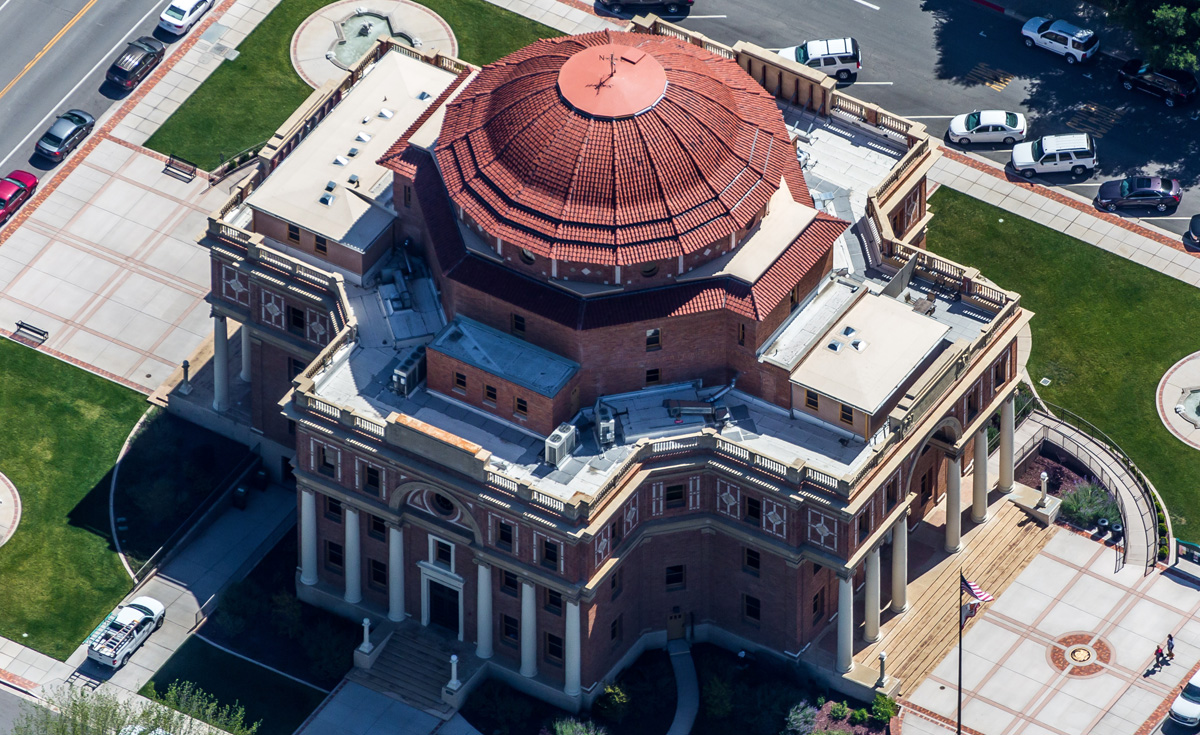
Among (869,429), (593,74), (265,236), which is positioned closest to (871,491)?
(869,429)

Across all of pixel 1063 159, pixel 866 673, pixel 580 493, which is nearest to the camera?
pixel 580 493

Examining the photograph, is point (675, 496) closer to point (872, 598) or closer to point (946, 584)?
point (872, 598)

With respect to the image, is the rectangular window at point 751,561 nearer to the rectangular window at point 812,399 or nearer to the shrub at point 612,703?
the rectangular window at point 812,399

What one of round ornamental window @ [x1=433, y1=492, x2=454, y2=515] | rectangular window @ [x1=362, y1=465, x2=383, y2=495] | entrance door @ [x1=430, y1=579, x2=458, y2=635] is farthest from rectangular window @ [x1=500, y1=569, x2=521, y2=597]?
rectangular window @ [x1=362, y1=465, x2=383, y2=495]

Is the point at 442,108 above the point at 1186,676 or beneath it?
above

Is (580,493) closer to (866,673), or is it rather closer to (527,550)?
(527,550)

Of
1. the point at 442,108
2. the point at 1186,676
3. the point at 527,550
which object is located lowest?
the point at 1186,676

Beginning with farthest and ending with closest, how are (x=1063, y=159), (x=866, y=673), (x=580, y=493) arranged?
(x=1063, y=159) → (x=866, y=673) → (x=580, y=493)

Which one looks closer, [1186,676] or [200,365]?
[1186,676]

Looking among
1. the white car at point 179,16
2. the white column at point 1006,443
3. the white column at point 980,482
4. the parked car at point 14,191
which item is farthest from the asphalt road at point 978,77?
the parked car at point 14,191
